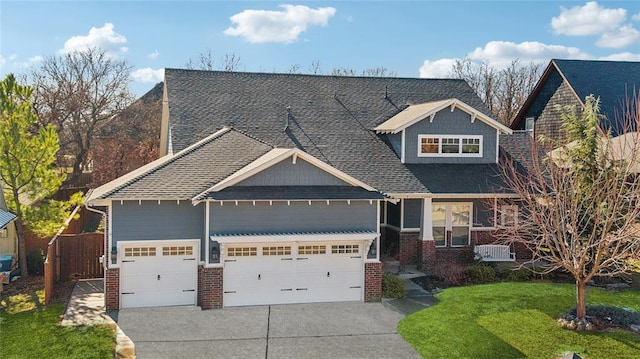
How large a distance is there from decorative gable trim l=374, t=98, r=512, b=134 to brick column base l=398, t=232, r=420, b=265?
161 inches

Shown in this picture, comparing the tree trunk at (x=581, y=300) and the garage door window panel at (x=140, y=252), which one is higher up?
the garage door window panel at (x=140, y=252)

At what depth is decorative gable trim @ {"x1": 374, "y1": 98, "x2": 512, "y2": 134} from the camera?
21484 millimetres

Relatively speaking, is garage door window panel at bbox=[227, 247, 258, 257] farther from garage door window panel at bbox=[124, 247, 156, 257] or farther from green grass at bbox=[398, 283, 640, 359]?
green grass at bbox=[398, 283, 640, 359]

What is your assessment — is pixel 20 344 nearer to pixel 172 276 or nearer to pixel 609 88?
pixel 172 276

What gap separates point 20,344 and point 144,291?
3622 mm

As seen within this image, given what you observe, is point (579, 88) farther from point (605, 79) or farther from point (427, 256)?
point (427, 256)

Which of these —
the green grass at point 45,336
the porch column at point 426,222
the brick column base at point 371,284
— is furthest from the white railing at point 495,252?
the green grass at point 45,336

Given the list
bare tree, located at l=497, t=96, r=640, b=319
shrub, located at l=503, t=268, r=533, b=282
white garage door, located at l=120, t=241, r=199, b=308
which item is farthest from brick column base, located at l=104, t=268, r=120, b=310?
shrub, located at l=503, t=268, r=533, b=282

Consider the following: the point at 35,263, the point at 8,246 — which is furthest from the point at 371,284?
the point at 8,246

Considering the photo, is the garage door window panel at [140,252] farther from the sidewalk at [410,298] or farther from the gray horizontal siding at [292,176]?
the sidewalk at [410,298]

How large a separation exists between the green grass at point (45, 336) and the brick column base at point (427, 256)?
1087cm

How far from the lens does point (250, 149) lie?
18.3 meters

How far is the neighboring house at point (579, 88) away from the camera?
2942cm

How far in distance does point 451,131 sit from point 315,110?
19.2ft
